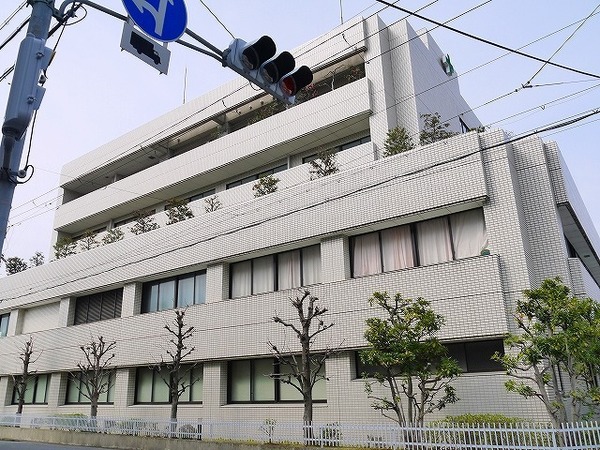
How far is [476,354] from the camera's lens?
13375mm

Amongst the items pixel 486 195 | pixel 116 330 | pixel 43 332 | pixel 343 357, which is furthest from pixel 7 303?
pixel 486 195

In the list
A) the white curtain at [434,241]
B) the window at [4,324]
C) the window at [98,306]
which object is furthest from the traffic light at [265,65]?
the window at [4,324]

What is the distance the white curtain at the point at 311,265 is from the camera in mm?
17109

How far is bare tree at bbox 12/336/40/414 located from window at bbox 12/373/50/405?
34 cm

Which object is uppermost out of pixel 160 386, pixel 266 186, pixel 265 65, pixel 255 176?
pixel 255 176

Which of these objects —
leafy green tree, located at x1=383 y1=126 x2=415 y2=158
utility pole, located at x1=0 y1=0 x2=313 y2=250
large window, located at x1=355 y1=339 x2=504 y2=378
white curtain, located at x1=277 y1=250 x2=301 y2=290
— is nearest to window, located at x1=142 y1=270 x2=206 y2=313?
white curtain, located at x1=277 y1=250 x2=301 y2=290

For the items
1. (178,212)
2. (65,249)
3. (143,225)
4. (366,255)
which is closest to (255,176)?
(178,212)

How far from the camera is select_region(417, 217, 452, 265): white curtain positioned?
14.7 metres

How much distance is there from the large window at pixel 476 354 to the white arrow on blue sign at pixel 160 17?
9.82m

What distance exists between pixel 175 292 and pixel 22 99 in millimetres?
16800

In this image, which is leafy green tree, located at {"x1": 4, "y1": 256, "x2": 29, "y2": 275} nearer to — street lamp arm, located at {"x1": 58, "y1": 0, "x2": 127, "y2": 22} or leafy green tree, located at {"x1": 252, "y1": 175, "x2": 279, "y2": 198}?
leafy green tree, located at {"x1": 252, "y1": 175, "x2": 279, "y2": 198}

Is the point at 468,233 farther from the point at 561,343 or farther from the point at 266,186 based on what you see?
the point at 266,186

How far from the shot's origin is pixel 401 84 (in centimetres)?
2084

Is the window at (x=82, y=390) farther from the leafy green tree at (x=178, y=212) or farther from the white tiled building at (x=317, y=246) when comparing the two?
the leafy green tree at (x=178, y=212)
